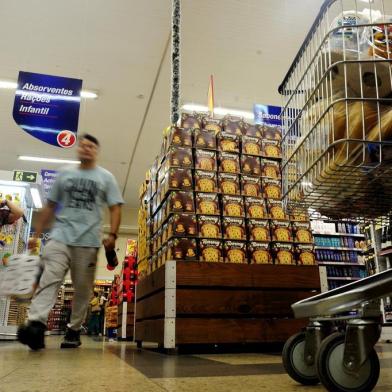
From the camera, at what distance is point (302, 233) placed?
3.50 meters

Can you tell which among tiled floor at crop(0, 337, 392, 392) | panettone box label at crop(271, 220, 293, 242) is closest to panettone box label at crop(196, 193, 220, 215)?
panettone box label at crop(271, 220, 293, 242)

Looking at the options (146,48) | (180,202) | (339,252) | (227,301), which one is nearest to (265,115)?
(146,48)

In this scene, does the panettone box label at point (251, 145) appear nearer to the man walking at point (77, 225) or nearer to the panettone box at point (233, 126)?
the panettone box at point (233, 126)

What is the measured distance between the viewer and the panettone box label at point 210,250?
320 cm

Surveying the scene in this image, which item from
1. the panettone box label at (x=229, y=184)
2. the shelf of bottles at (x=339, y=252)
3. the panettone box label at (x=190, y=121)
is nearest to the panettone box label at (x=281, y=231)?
the panettone box label at (x=229, y=184)

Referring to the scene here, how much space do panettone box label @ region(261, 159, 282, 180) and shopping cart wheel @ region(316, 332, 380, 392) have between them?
2446 mm

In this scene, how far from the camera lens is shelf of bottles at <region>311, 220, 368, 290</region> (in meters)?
9.18

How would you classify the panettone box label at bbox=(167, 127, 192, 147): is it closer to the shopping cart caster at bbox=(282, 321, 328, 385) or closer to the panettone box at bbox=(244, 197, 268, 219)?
the panettone box at bbox=(244, 197, 268, 219)

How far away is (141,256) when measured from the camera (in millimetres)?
4641

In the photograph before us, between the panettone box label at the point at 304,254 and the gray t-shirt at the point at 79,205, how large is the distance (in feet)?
4.89

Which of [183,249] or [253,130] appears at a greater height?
[253,130]

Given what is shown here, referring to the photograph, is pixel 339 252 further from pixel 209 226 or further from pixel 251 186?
pixel 209 226

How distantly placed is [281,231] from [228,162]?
70cm

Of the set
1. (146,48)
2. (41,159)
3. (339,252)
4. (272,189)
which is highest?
(146,48)
